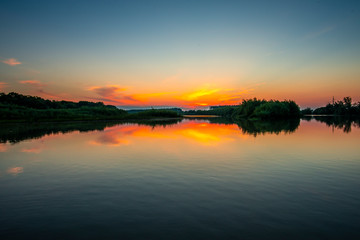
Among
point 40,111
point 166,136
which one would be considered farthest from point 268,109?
point 40,111

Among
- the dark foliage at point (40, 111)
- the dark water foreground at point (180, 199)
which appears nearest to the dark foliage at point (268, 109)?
the dark foliage at point (40, 111)

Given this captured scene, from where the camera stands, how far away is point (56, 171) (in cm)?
968

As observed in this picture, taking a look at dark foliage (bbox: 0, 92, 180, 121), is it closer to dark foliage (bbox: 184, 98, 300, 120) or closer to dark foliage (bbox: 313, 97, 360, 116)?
dark foliage (bbox: 184, 98, 300, 120)

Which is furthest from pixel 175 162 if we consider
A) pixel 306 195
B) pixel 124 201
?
pixel 306 195

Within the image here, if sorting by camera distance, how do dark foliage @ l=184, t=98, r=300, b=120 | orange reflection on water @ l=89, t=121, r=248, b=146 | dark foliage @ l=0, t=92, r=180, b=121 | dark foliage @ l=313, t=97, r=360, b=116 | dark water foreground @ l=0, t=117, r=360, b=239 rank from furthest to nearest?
1. dark foliage @ l=313, t=97, r=360, b=116
2. dark foliage @ l=184, t=98, r=300, b=120
3. dark foliage @ l=0, t=92, r=180, b=121
4. orange reflection on water @ l=89, t=121, r=248, b=146
5. dark water foreground @ l=0, t=117, r=360, b=239

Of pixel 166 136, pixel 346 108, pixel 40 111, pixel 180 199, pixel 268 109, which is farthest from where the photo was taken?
pixel 346 108

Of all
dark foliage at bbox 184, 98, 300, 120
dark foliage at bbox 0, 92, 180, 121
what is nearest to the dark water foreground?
dark foliage at bbox 0, 92, 180, 121

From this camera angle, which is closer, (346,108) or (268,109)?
(268,109)

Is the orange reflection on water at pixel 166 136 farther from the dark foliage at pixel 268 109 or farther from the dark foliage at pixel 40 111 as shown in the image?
the dark foliage at pixel 268 109

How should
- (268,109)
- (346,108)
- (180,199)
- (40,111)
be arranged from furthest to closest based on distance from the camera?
(346,108)
(268,109)
(40,111)
(180,199)

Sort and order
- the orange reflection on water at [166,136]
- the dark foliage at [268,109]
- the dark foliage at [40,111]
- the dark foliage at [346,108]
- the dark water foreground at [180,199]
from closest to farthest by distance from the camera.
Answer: the dark water foreground at [180,199] < the orange reflection on water at [166,136] < the dark foliage at [40,111] < the dark foliage at [268,109] < the dark foliage at [346,108]

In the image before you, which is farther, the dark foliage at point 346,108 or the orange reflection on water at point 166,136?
the dark foliage at point 346,108

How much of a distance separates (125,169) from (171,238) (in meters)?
6.19

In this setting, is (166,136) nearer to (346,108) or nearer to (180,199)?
(180,199)
